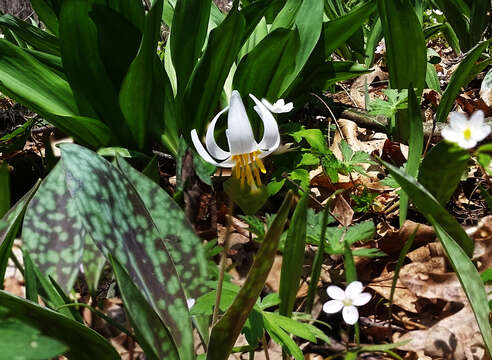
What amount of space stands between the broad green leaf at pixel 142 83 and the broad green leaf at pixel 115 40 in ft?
0.39

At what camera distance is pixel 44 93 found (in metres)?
1.84

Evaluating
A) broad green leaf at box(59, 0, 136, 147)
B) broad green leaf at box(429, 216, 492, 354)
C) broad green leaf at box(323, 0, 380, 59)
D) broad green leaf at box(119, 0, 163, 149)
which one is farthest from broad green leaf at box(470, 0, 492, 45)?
broad green leaf at box(429, 216, 492, 354)

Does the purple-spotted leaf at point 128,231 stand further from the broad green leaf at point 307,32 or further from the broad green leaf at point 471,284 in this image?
the broad green leaf at point 307,32

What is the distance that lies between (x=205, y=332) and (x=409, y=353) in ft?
1.55

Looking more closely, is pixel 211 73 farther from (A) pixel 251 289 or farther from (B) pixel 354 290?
(A) pixel 251 289

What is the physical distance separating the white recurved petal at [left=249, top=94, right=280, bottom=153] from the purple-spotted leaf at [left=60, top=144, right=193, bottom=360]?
25 centimetres

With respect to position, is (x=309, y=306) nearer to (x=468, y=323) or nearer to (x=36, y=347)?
(x=468, y=323)

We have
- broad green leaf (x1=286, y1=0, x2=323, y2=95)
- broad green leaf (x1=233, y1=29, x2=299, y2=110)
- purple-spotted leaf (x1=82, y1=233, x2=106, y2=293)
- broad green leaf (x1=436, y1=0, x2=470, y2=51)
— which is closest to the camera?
purple-spotted leaf (x1=82, y1=233, x2=106, y2=293)

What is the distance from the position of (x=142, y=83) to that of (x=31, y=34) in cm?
64

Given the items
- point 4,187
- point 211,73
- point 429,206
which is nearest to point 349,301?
point 429,206

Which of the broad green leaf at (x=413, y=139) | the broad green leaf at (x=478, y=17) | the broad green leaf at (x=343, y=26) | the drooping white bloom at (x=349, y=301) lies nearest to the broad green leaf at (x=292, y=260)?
the drooping white bloom at (x=349, y=301)

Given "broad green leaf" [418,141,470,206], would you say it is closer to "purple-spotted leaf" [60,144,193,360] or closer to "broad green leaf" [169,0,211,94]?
"purple-spotted leaf" [60,144,193,360]

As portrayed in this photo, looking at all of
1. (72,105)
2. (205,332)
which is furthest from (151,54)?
(205,332)

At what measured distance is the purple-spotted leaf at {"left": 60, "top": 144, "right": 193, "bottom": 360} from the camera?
82cm
